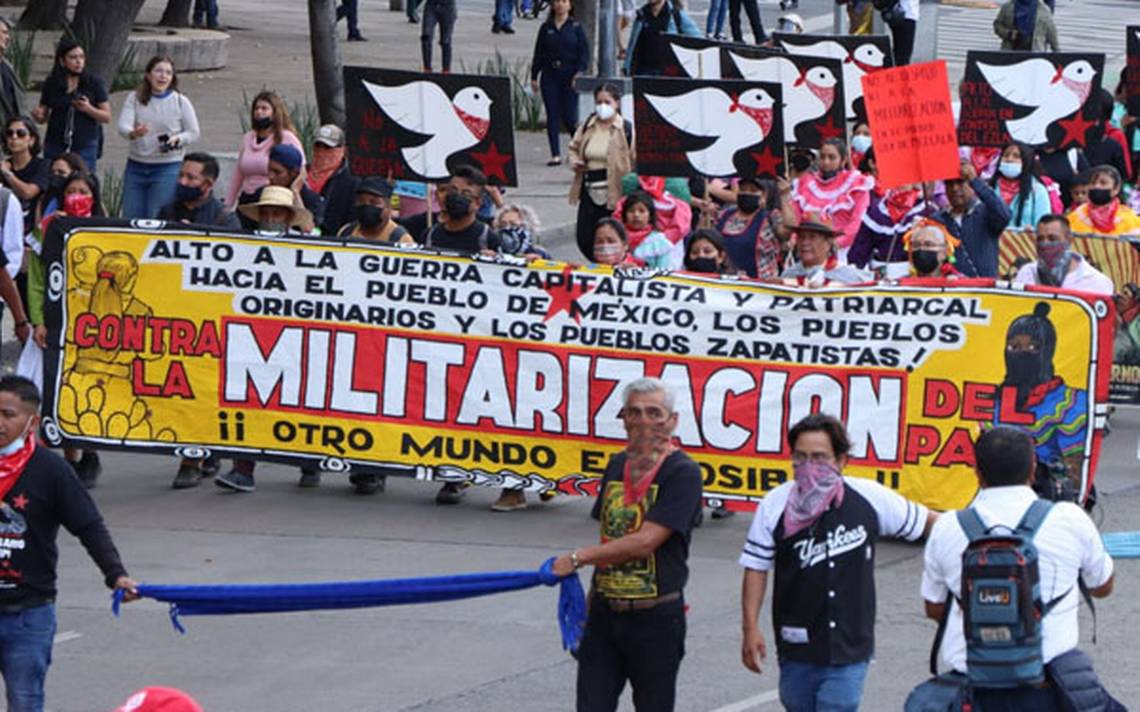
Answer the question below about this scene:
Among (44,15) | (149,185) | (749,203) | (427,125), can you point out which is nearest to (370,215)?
(427,125)

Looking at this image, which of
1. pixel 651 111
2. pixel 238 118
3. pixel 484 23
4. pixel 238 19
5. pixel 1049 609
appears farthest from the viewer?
pixel 484 23

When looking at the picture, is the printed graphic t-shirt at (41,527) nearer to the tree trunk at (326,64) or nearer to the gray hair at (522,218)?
the gray hair at (522,218)

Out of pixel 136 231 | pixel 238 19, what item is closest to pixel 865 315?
pixel 136 231

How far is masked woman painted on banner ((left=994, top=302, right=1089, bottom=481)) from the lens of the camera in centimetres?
1172

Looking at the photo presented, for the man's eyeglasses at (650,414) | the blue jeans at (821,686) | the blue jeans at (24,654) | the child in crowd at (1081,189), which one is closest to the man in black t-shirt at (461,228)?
the child in crowd at (1081,189)

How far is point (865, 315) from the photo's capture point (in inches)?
469

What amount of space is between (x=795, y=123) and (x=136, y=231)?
6.13m

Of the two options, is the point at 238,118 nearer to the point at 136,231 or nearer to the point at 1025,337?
the point at 136,231

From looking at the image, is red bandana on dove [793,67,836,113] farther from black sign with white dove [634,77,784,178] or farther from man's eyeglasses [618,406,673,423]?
man's eyeglasses [618,406,673,423]

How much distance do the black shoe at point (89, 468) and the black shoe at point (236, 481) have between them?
0.71 meters

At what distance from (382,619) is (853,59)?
10196 mm

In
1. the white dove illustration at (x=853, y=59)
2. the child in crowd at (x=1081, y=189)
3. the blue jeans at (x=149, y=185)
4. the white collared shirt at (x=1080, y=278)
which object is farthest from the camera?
the white dove illustration at (x=853, y=59)

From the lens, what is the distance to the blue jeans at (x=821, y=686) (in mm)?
7609

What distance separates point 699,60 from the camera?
18.9 metres
